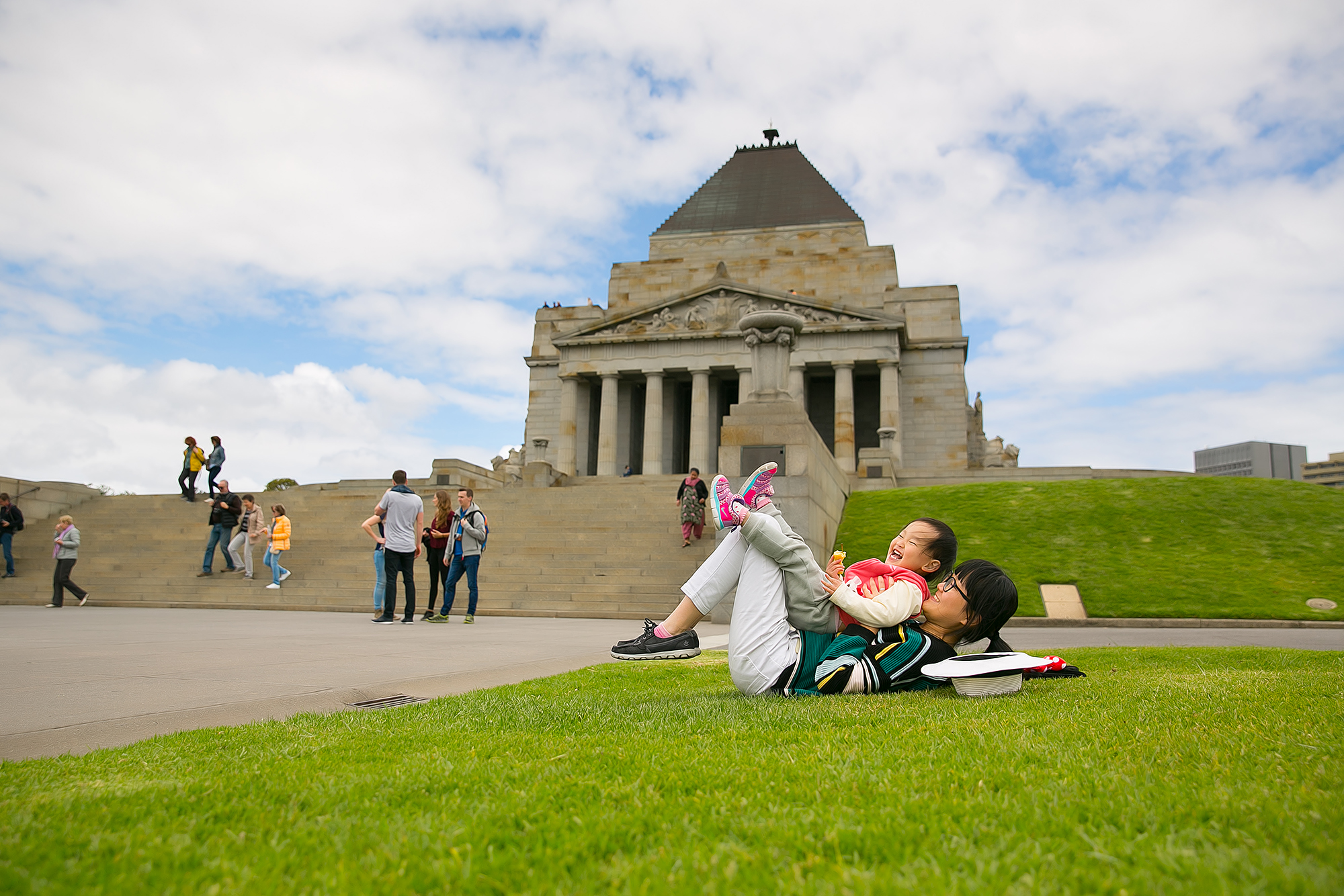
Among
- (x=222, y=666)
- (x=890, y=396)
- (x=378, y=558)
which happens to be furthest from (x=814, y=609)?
(x=890, y=396)

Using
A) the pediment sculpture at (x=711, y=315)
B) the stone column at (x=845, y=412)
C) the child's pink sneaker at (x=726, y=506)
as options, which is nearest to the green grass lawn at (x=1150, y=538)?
the child's pink sneaker at (x=726, y=506)

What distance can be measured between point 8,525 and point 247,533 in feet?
17.0

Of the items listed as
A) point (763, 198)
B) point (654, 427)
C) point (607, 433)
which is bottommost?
point (607, 433)

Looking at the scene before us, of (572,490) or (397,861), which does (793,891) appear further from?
(572,490)

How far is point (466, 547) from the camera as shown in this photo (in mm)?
12359

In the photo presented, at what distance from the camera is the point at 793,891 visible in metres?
1.97

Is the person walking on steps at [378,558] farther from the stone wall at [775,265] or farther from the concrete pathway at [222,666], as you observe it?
the stone wall at [775,265]

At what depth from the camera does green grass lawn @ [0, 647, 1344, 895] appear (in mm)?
2066

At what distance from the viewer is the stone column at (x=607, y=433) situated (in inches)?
1560

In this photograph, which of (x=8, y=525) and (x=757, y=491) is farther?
(x=8, y=525)

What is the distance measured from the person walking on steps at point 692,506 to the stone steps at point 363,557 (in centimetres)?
37

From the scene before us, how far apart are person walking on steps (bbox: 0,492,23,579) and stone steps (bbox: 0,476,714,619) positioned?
36 cm

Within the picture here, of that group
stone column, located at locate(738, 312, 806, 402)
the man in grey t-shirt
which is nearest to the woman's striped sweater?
the man in grey t-shirt

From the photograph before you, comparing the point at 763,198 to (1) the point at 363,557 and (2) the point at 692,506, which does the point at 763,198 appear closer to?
(2) the point at 692,506
